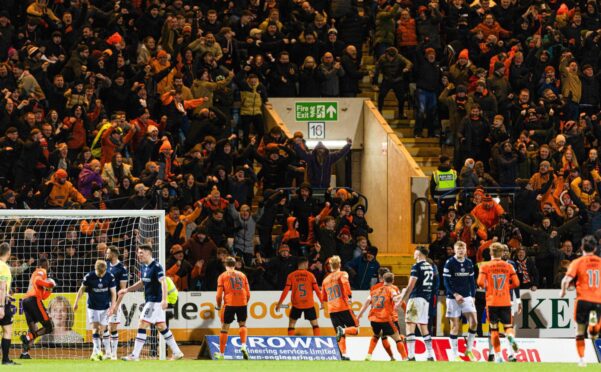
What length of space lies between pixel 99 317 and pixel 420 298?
502 cm

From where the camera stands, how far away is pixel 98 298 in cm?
2214

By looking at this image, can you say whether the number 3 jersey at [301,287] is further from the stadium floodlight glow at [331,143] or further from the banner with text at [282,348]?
the stadium floodlight glow at [331,143]

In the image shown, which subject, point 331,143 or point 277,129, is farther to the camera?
point 331,143

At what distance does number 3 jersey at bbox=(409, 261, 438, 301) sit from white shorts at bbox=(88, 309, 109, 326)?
15.7 feet

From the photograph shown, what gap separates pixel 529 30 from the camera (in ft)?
109

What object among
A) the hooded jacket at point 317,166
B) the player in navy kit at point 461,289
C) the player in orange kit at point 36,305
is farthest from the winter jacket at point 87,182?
the player in navy kit at point 461,289

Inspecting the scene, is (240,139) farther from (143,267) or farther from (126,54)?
(143,267)

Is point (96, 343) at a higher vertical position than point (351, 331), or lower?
lower

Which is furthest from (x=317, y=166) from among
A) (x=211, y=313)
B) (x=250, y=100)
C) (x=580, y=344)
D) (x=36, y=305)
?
(x=580, y=344)

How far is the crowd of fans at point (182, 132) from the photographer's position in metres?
25.9

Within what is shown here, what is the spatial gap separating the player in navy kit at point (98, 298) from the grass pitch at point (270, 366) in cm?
77

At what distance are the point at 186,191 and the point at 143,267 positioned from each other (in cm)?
501

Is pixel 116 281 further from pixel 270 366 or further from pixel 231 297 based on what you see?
pixel 270 366

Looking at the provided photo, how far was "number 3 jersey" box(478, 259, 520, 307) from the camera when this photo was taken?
2164 cm
